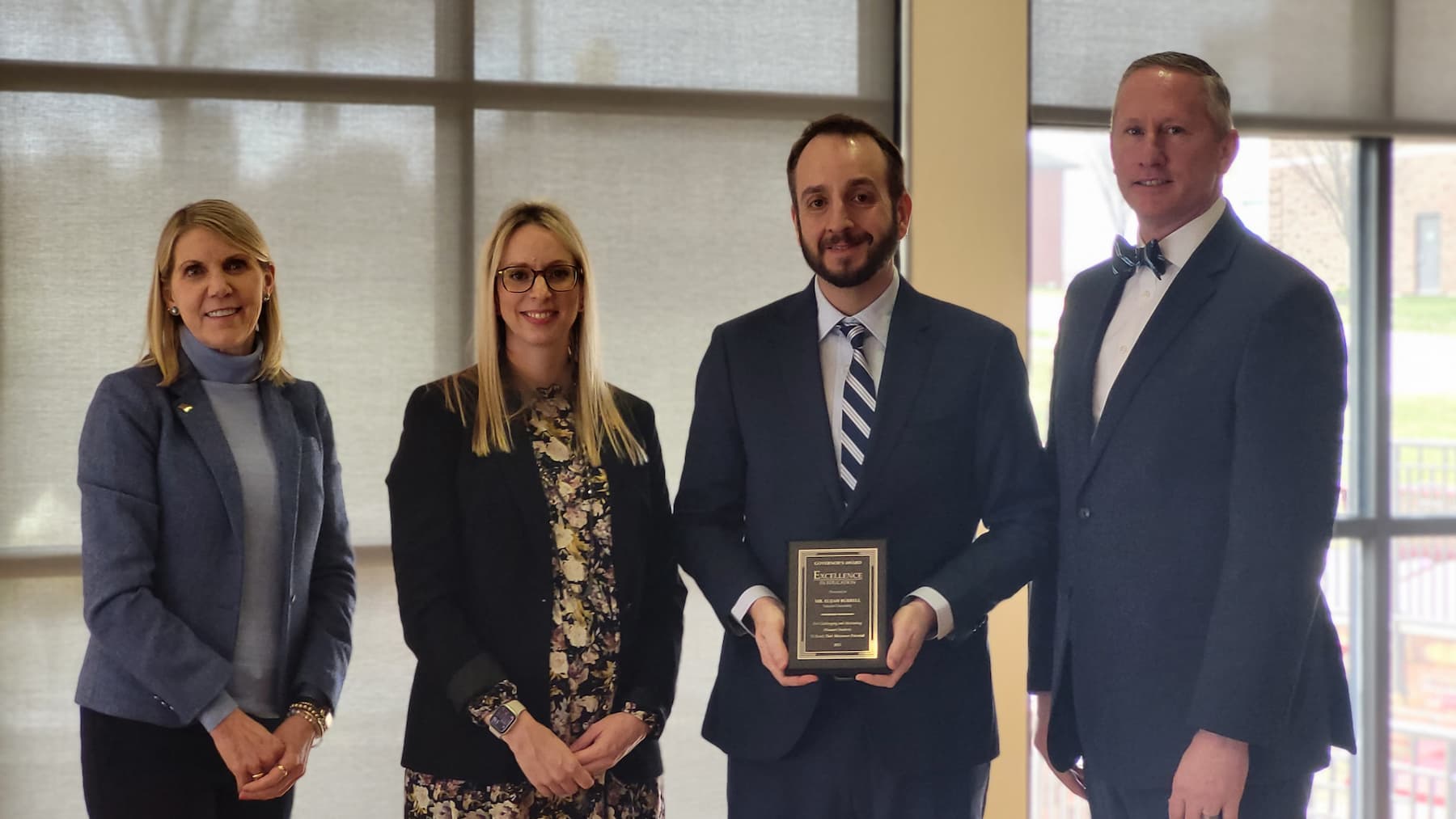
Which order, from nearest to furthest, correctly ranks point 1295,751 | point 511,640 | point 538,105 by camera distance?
point 1295,751, point 511,640, point 538,105

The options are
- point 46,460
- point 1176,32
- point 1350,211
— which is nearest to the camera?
point 46,460

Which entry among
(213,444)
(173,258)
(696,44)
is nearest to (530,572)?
(213,444)

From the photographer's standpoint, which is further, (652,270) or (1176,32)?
(1176,32)

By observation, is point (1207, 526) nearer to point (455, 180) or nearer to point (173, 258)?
point (173, 258)

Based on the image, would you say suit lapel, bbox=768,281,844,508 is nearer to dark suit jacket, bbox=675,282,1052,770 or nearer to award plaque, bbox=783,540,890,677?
dark suit jacket, bbox=675,282,1052,770

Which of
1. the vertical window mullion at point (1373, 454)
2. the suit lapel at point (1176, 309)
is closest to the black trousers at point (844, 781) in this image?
the suit lapel at point (1176, 309)

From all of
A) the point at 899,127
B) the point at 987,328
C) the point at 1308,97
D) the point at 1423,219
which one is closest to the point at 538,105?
the point at 899,127

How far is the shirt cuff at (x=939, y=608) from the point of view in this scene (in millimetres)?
2117

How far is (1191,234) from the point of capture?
216 centimetres

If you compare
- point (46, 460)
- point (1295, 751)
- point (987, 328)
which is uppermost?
point (987, 328)

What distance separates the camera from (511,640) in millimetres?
2248

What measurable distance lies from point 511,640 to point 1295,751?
4.33ft

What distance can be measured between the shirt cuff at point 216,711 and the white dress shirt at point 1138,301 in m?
1.62

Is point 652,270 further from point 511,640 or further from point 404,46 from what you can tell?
point 511,640
